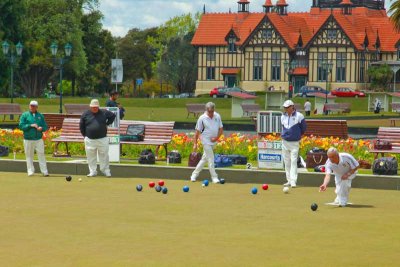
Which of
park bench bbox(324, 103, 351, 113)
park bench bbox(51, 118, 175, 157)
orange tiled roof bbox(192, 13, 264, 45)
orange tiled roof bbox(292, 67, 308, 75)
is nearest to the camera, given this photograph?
park bench bbox(51, 118, 175, 157)

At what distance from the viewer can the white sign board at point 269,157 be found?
20.7 metres

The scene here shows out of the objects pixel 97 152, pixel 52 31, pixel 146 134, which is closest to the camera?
pixel 97 152

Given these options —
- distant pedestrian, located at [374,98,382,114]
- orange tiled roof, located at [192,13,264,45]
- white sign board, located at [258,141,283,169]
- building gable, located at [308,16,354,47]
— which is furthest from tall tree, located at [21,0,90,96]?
white sign board, located at [258,141,283,169]

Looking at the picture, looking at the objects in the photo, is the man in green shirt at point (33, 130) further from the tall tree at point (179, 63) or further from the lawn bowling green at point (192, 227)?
the tall tree at point (179, 63)

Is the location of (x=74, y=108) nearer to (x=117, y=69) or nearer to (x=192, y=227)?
(x=117, y=69)

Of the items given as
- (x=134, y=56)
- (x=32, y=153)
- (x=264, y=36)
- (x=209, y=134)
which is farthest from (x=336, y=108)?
(x=134, y=56)

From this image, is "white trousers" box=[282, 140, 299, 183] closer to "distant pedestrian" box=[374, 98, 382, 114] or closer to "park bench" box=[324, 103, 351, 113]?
"park bench" box=[324, 103, 351, 113]

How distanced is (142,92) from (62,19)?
29.9 meters

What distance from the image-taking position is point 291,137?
19.1 metres

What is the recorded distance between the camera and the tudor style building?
4045 inches

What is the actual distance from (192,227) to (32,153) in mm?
8224

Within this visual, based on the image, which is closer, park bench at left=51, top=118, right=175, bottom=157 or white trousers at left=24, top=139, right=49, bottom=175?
white trousers at left=24, top=139, right=49, bottom=175

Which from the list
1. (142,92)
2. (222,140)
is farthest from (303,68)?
(222,140)

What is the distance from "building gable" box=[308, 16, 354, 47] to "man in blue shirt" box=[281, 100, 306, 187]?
8357 centimetres
